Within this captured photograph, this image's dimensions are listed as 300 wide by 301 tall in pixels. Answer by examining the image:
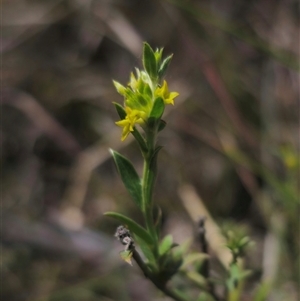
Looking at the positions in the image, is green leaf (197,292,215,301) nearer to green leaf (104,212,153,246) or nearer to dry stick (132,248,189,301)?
dry stick (132,248,189,301)

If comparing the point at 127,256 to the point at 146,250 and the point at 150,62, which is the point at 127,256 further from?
the point at 150,62

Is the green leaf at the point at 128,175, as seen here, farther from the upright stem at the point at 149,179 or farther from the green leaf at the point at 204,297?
the green leaf at the point at 204,297

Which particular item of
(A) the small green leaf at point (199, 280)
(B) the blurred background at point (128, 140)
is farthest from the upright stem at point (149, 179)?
(B) the blurred background at point (128, 140)

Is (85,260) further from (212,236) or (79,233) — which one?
(212,236)

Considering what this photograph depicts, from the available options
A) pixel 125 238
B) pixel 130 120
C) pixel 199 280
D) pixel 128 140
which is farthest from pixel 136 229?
pixel 128 140

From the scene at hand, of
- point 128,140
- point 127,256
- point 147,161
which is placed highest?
point 128,140

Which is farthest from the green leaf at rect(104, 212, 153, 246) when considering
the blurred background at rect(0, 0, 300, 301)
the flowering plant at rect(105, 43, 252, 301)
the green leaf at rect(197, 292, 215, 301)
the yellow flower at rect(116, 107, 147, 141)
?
the blurred background at rect(0, 0, 300, 301)
